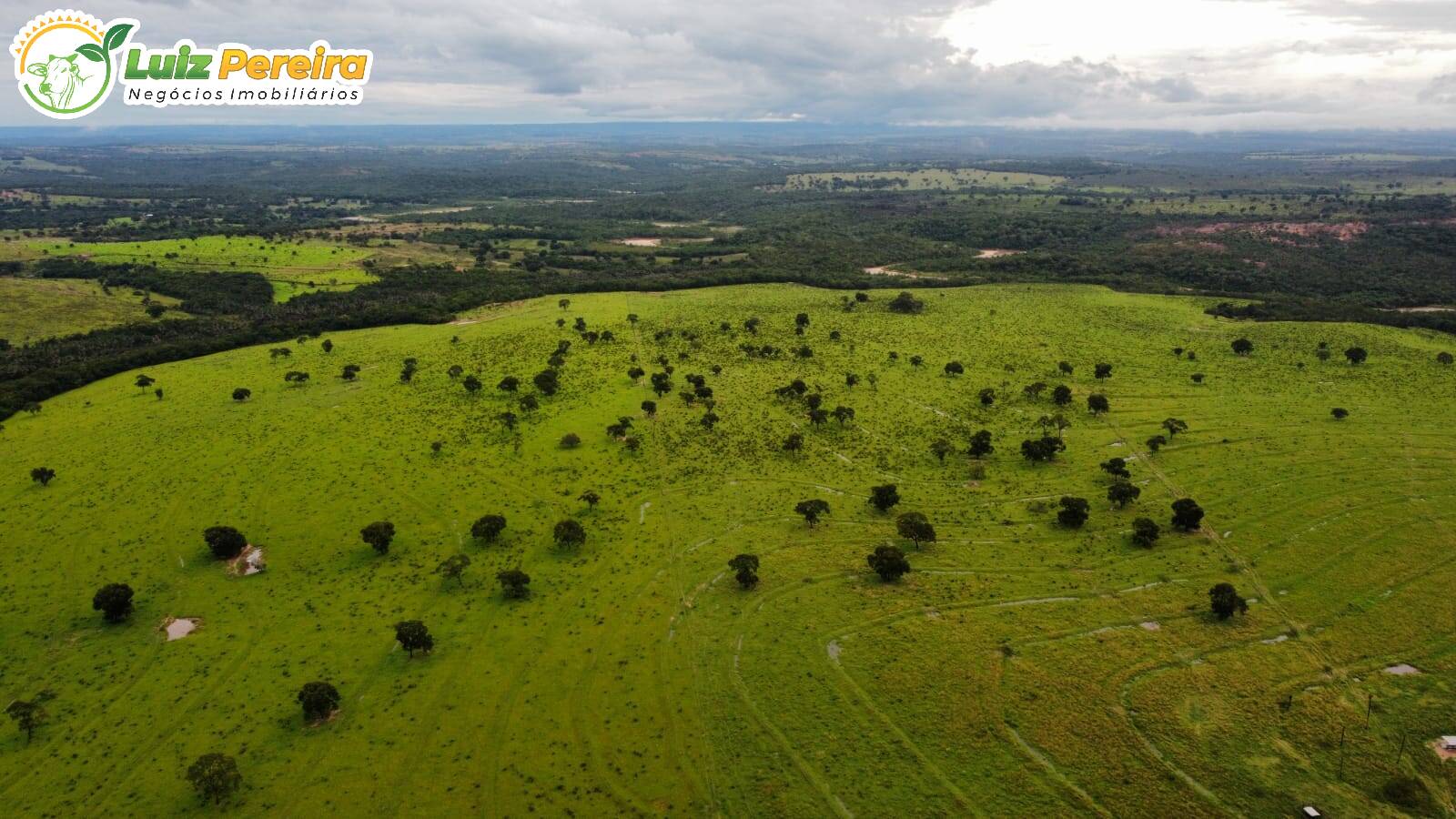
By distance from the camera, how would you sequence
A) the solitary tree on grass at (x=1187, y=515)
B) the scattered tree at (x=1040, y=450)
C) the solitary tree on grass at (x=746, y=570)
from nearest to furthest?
the solitary tree on grass at (x=746, y=570) < the solitary tree on grass at (x=1187, y=515) < the scattered tree at (x=1040, y=450)

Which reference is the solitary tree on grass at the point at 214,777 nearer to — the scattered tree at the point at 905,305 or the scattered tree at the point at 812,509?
the scattered tree at the point at 812,509

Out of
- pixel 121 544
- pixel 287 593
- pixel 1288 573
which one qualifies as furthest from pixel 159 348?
pixel 1288 573

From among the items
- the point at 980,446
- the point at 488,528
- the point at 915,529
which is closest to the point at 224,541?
the point at 488,528

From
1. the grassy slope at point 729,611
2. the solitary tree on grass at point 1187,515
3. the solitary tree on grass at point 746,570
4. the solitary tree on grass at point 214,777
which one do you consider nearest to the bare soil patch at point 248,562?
the grassy slope at point 729,611

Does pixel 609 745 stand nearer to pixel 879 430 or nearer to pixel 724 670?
pixel 724 670

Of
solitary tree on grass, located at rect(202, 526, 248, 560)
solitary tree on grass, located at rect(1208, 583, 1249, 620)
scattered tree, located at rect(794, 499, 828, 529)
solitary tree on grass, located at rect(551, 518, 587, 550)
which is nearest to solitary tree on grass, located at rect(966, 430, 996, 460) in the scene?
scattered tree, located at rect(794, 499, 828, 529)

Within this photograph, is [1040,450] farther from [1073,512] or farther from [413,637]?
[413,637]

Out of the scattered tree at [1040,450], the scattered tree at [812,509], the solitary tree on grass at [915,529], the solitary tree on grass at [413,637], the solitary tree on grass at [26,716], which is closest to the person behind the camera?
the solitary tree on grass at [26,716]
